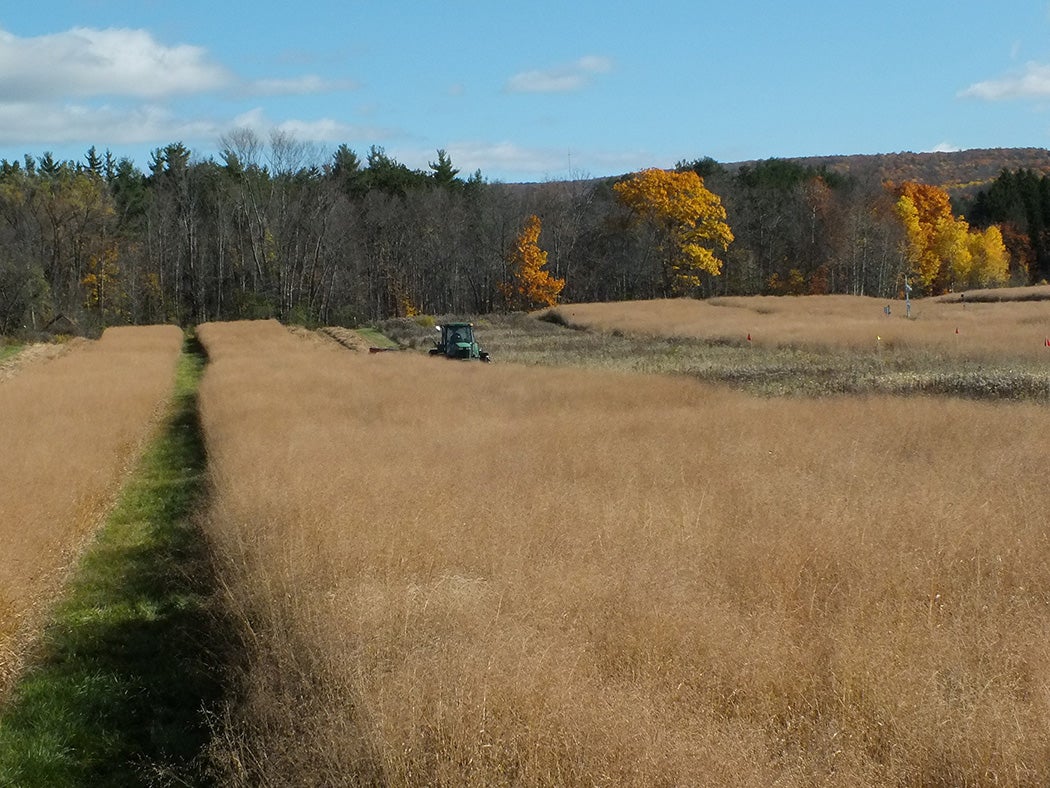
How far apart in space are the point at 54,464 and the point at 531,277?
60.6 m

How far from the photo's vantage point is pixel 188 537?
39.5ft

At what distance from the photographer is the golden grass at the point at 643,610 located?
4.76 meters

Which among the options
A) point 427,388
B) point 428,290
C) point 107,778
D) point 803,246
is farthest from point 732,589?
point 803,246

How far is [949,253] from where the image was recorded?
83938mm

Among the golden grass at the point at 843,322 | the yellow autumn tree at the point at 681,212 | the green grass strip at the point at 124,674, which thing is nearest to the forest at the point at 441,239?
the yellow autumn tree at the point at 681,212

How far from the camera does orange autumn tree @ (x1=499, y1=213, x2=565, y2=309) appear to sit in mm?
73000

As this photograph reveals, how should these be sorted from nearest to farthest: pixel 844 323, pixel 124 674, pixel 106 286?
pixel 124 674 < pixel 844 323 < pixel 106 286

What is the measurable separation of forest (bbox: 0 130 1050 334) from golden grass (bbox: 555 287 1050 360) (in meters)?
11.8

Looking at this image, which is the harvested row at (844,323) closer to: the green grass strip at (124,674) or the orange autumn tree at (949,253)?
the orange autumn tree at (949,253)

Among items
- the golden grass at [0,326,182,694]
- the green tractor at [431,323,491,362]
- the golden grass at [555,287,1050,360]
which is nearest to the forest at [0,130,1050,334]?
the golden grass at [555,287,1050,360]

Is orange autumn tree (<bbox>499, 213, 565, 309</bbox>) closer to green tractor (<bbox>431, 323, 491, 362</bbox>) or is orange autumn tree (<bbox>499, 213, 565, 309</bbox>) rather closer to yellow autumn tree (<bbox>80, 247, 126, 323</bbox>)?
yellow autumn tree (<bbox>80, 247, 126, 323</bbox>)

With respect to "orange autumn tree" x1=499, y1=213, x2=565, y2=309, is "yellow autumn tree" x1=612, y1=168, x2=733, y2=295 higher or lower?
higher

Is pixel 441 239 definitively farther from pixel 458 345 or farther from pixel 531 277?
pixel 458 345

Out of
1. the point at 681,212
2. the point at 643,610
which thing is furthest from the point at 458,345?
the point at 681,212
